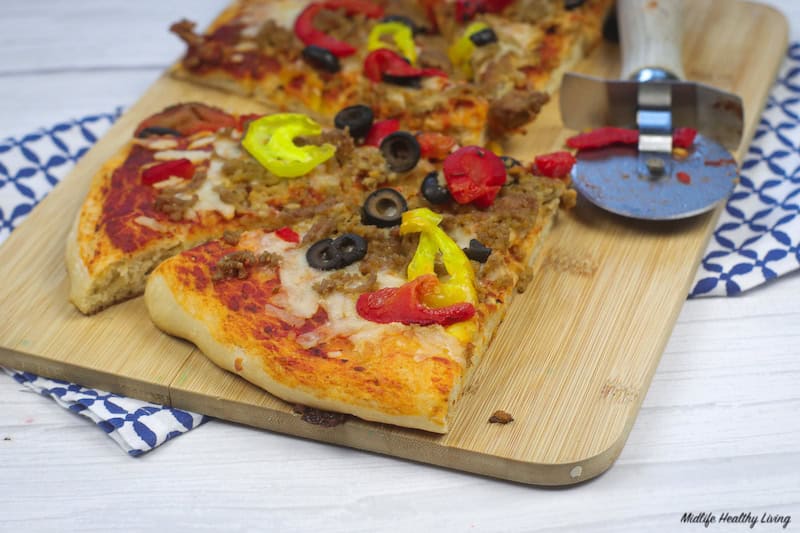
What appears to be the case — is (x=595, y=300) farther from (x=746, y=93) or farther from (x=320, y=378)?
(x=746, y=93)

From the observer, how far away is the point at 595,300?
6.10 m

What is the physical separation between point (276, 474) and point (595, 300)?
75.3 inches

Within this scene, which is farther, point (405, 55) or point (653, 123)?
point (405, 55)

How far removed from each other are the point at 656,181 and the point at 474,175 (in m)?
1.09

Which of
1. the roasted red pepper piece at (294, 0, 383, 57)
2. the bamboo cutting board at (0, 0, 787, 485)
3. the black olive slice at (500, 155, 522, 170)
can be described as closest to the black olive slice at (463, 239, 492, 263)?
the bamboo cutting board at (0, 0, 787, 485)

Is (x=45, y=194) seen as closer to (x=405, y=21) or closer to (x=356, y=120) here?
(x=356, y=120)

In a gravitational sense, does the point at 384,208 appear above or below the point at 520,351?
above

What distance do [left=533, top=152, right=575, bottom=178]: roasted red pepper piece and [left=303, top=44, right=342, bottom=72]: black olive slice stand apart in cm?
172

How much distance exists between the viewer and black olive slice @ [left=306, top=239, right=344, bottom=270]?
19.4 feet

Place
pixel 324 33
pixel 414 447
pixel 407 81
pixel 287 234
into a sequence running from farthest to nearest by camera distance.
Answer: pixel 324 33 < pixel 407 81 < pixel 287 234 < pixel 414 447

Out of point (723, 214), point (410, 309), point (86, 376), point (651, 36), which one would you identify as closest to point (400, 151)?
point (410, 309)

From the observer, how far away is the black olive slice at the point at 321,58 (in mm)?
7644

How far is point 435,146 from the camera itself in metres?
6.81

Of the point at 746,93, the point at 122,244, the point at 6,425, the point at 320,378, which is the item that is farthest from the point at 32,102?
the point at 746,93
